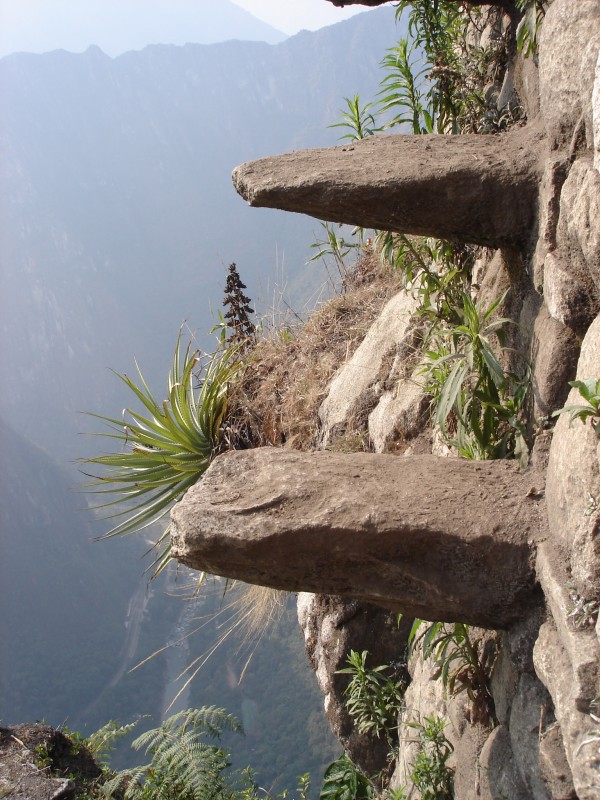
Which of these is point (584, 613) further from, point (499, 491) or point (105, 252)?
point (105, 252)

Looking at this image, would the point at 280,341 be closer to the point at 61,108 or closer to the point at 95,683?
the point at 95,683

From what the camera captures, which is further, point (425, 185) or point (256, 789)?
point (256, 789)

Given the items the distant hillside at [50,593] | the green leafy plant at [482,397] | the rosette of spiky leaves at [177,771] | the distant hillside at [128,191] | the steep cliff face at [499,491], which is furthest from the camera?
the distant hillside at [128,191]

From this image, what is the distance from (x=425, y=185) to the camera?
2736mm

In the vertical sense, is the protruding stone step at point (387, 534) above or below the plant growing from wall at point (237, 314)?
below

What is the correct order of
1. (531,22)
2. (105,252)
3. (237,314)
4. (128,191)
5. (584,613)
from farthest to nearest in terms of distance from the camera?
(128,191), (105,252), (237,314), (531,22), (584,613)

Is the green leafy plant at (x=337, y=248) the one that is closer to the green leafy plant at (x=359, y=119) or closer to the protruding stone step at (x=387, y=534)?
the green leafy plant at (x=359, y=119)

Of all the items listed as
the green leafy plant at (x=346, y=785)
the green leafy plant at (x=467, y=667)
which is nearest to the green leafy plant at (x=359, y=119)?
the green leafy plant at (x=467, y=667)

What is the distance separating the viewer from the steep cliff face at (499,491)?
79.3 inches


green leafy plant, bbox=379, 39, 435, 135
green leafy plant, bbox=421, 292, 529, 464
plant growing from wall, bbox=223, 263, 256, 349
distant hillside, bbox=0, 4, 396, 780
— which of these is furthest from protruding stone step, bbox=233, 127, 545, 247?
distant hillside, bbox=0, 4, 396, 780

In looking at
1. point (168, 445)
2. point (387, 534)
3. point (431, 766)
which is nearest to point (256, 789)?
point (431, 766)

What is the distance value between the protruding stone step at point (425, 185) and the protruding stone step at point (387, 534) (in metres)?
0.91

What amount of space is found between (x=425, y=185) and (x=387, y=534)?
131 cm

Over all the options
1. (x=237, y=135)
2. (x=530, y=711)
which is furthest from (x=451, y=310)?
(x=237, y=135)
